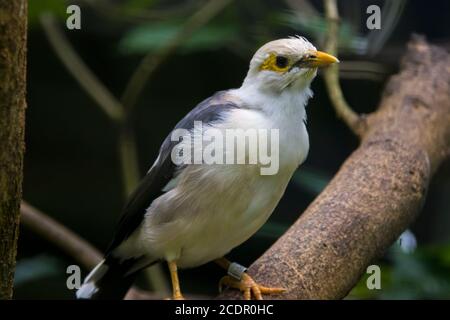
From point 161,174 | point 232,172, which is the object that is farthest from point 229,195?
point 161,174

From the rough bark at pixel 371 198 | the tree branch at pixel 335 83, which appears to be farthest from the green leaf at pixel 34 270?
the tree branch at pixel 335 83

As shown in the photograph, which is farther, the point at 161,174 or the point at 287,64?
the point at 161,174

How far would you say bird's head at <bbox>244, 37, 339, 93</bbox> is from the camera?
237cm

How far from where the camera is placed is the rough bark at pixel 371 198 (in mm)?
2473

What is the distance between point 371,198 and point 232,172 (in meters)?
0.75

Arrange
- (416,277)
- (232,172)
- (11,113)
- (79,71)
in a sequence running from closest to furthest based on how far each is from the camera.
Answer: (11,113)
(232,172)
(416,277)
(79,71)

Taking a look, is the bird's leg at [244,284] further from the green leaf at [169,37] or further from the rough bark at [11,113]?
the green leaf at [169,37]

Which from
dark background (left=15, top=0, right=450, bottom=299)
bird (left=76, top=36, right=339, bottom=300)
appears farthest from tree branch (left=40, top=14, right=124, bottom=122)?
bird (left=76, top=36, right=339, bottom=300)

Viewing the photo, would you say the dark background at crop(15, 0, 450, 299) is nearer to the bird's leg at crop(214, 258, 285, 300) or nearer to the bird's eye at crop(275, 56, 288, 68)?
the bird's leg at crop(214, 258, 285, 300)

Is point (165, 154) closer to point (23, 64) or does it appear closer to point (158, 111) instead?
point (23, 64)

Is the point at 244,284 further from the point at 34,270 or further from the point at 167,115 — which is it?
the point at 167,115

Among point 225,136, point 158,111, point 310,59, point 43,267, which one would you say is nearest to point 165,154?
point 225,136

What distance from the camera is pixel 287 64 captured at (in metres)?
2.38

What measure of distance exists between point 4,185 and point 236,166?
0.86 metres
